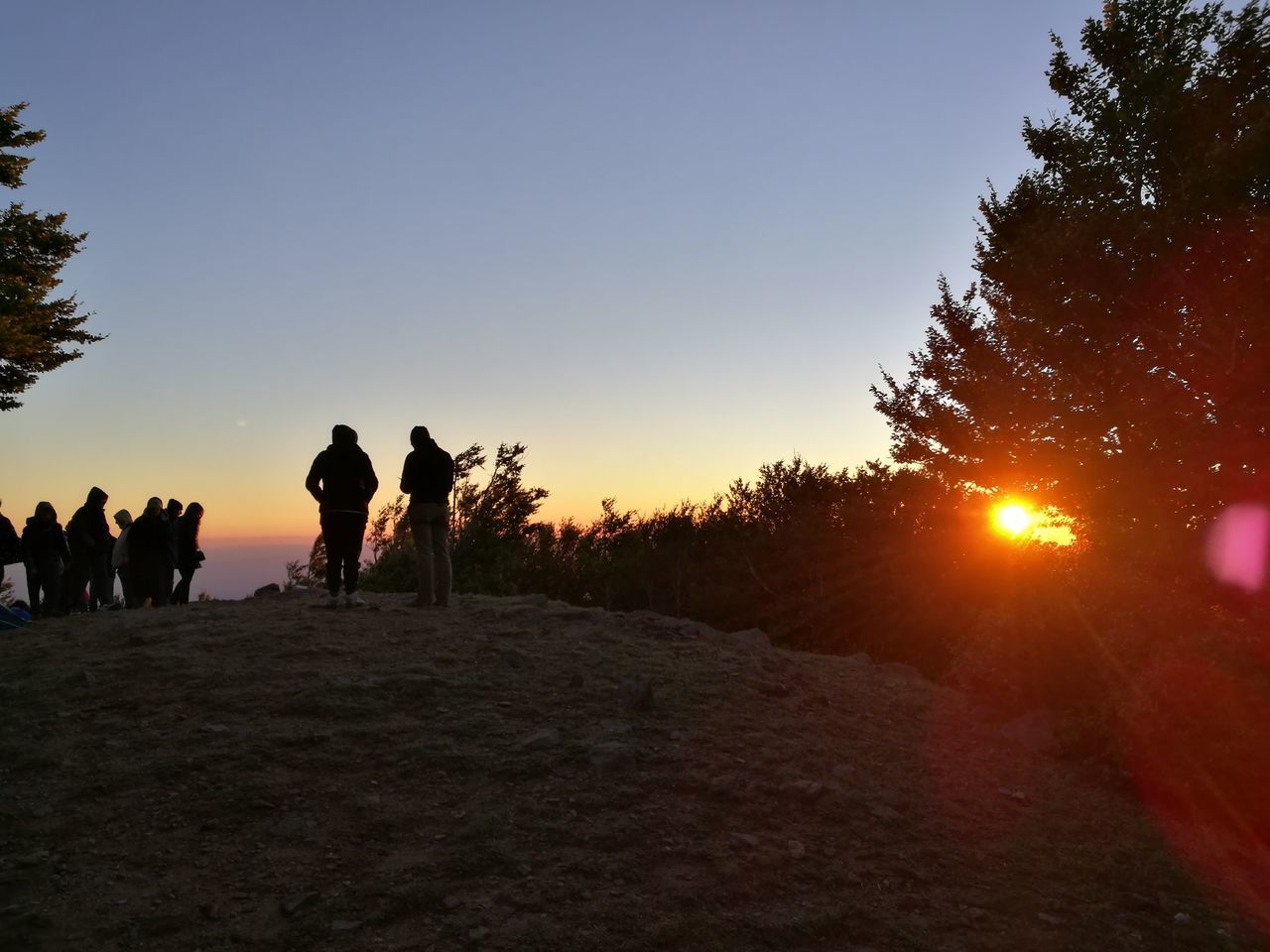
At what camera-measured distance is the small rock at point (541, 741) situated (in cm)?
582

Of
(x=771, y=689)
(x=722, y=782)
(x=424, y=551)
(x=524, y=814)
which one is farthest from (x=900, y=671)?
(x=524, y=814)

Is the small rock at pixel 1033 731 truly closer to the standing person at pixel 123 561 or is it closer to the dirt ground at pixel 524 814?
the dirt ground at pixel 524 814

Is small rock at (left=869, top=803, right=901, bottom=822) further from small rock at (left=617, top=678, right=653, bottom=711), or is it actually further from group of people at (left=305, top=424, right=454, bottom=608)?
group of people at (left=305, top=424, right=454, bottom=608)

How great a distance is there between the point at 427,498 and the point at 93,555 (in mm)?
5473

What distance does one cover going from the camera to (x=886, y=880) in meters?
4.59

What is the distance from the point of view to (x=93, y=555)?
1262 centimetres

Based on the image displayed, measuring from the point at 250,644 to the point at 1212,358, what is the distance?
14338 millimetres

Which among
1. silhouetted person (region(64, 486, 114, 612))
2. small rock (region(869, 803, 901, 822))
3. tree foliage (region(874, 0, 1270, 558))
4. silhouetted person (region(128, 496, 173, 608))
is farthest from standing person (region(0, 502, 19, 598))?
tree foliage (region(874, 0, 1270, 558))

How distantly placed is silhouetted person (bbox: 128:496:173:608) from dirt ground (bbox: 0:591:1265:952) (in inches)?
183

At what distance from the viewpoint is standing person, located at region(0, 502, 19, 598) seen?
11.6 meters

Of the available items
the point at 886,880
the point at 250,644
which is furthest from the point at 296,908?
the point at 250,644

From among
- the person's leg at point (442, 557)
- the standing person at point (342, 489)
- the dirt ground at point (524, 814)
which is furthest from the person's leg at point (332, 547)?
the dirt ground at point (524, 814)

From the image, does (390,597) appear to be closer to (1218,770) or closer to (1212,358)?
(1218,770)

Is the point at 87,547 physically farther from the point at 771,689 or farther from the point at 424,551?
the point at 771,689
